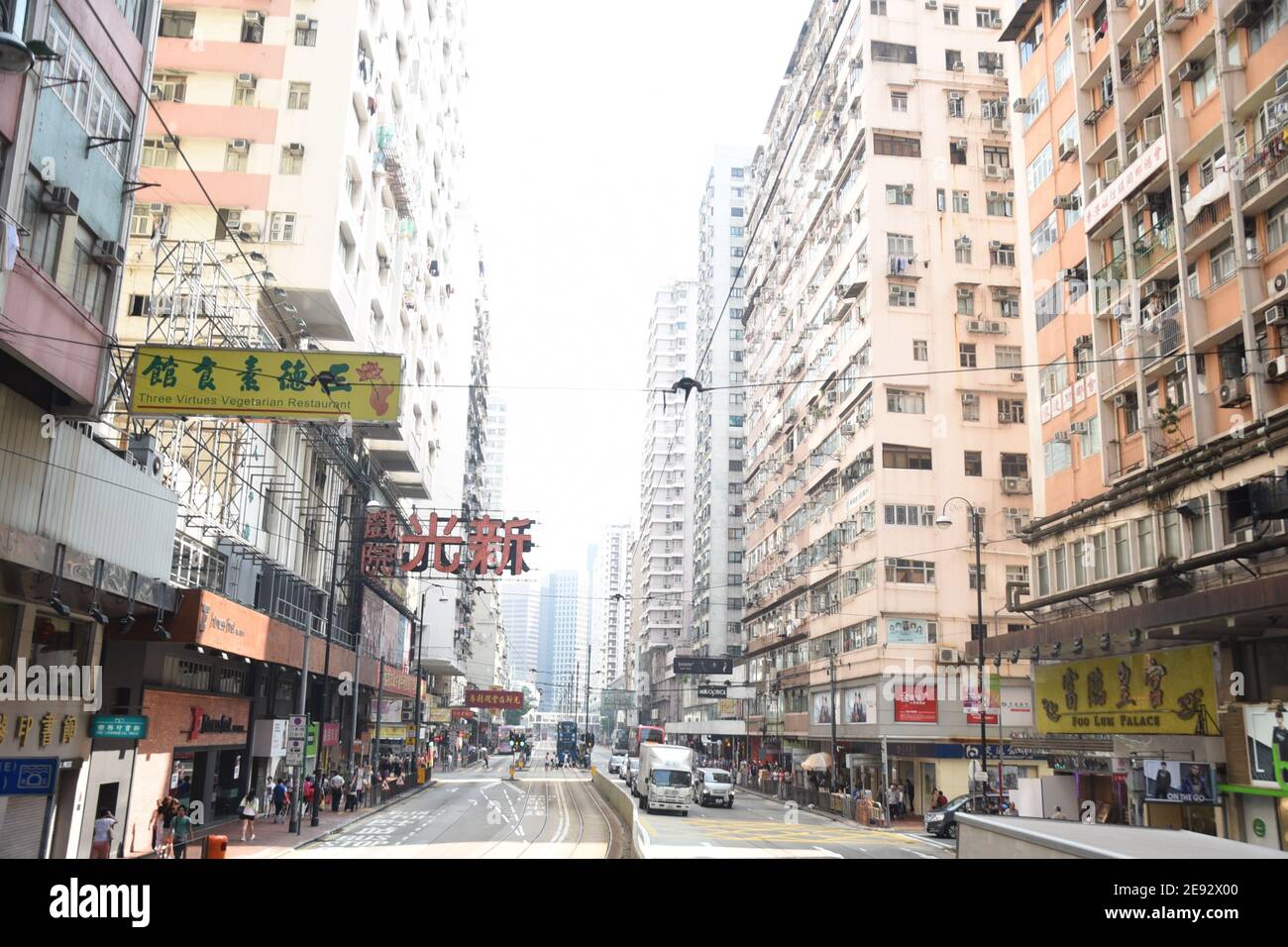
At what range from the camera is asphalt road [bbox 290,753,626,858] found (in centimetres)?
2456

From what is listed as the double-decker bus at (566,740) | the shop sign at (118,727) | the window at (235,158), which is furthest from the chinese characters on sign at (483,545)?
the double-decker bus at (566,740)

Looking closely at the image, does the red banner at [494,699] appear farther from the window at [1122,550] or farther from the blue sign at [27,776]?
the blue sign at [27,776]

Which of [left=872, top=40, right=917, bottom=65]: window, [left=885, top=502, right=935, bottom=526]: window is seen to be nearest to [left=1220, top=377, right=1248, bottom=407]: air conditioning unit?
[left=885, top=502, right=935, bottom=526]: window

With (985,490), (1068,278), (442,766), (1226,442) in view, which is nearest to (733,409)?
(442,766)

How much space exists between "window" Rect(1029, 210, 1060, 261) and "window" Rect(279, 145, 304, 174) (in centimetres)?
2541

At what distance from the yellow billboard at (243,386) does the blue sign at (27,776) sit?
250 inches

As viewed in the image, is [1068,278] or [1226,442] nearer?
[1226,442]

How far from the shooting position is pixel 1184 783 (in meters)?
21.9

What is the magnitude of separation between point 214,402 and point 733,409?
91.6m

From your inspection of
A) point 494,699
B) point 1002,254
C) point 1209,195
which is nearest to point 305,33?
point 1209,195

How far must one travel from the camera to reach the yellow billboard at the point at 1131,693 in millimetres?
22922
